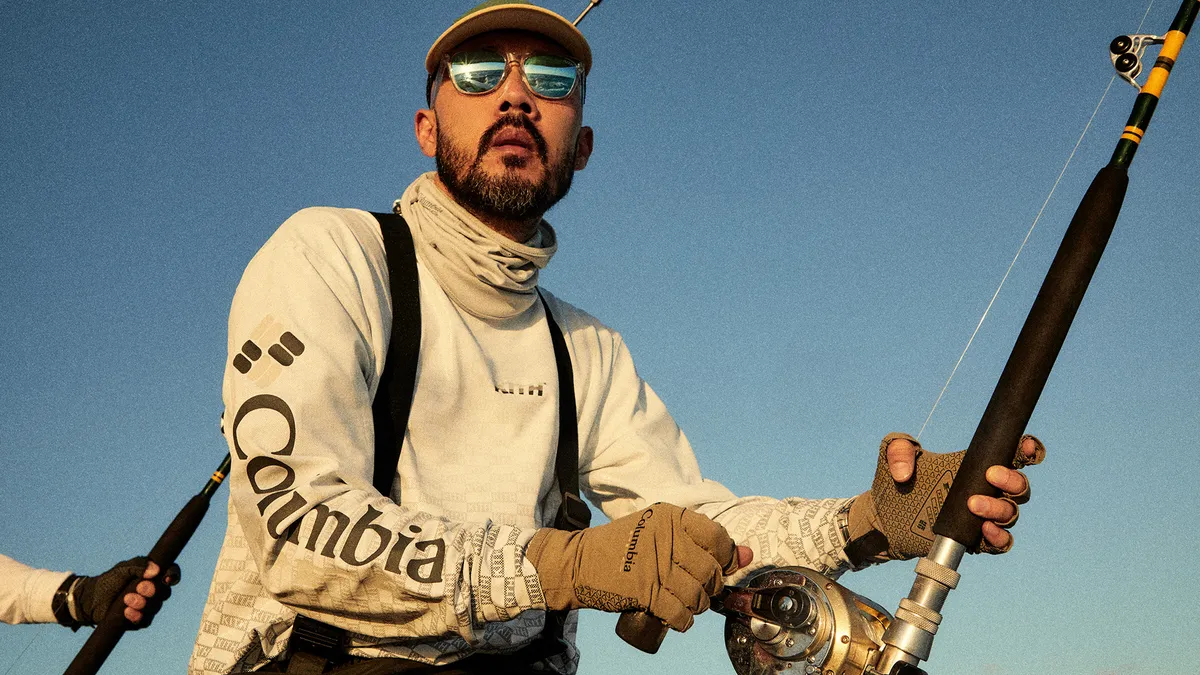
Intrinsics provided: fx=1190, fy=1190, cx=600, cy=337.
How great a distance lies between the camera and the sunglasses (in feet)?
17.5

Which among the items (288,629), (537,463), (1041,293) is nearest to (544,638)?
(537,463)

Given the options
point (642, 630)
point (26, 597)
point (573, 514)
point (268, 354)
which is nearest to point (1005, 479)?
point (642, 630)

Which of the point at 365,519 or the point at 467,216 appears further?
the point at 467,216

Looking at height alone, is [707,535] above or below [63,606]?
above

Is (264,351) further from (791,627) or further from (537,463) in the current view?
(791,627)

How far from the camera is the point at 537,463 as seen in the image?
4910mm

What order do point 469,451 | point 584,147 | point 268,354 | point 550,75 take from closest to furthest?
point 268,354 < point 469,451 < point 550,75 < point 584,147

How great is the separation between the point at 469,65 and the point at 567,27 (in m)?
0.50

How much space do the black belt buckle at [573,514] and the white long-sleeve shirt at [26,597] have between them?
584cm

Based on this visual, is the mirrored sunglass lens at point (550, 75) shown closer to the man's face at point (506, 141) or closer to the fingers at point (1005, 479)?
the man's face at point (506, 141)

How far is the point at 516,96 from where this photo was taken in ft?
17.4

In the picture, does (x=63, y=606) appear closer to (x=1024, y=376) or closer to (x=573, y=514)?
(x=573, y=514)

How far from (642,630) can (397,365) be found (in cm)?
154

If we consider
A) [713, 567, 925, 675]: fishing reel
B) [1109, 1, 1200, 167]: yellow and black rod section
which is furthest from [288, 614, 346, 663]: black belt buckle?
[1109, 1, 1200, 167]: yellow and black rod section
